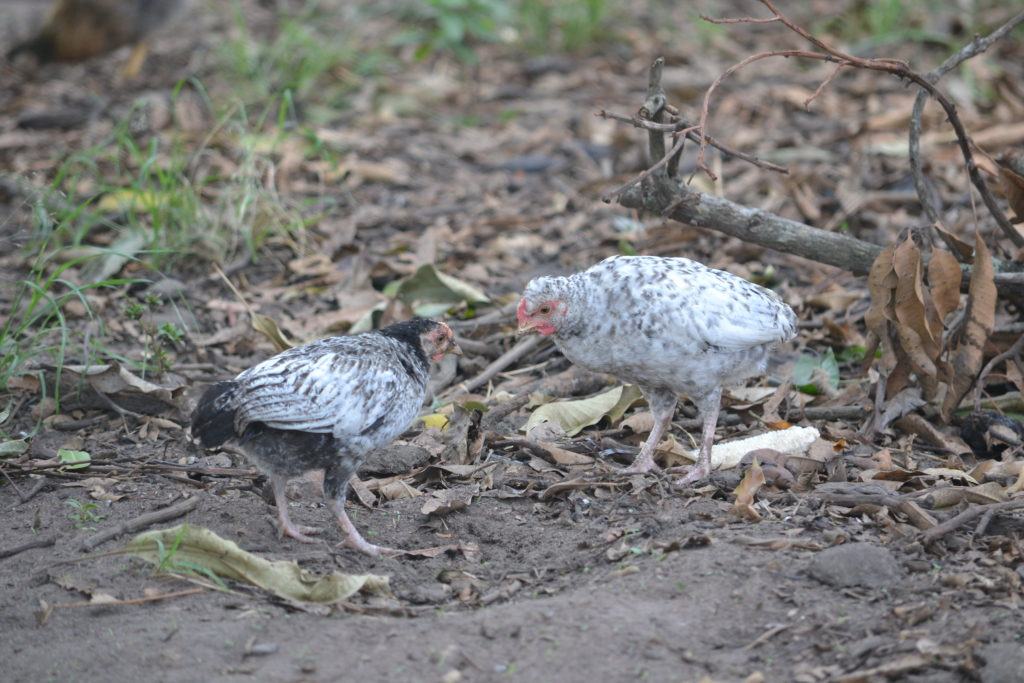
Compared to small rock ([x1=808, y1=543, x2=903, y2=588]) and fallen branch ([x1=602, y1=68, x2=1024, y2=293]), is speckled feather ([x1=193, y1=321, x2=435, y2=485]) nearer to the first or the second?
fallen branch ([x1=602, y1=68, x2=1024, y2=293])

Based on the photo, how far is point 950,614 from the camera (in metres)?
3.71

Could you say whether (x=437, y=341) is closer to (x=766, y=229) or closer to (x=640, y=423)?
(x=640, y=423)

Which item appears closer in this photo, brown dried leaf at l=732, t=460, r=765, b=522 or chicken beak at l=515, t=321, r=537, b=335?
brown dried leaf at l=732, t=460, r=765, b=522

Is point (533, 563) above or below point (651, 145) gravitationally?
below

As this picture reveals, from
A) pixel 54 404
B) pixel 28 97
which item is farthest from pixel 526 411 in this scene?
pixel 28 97

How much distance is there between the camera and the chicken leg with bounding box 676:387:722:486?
16.2ft

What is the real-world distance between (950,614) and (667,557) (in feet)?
3.15

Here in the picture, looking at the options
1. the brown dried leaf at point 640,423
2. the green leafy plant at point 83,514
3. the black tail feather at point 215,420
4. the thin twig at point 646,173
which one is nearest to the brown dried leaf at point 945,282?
the thin twig at point 646,173

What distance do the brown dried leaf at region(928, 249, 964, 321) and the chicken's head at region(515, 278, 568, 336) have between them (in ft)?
5.46

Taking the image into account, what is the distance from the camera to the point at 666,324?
488 centimetres

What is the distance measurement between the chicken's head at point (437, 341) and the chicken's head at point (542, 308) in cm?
37

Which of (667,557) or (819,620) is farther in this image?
(667,557)

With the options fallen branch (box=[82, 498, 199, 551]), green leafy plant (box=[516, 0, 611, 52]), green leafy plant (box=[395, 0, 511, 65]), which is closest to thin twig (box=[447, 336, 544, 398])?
fallen branch (box=[82, 498, 199, 551])

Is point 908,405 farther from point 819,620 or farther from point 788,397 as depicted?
point 819,620
